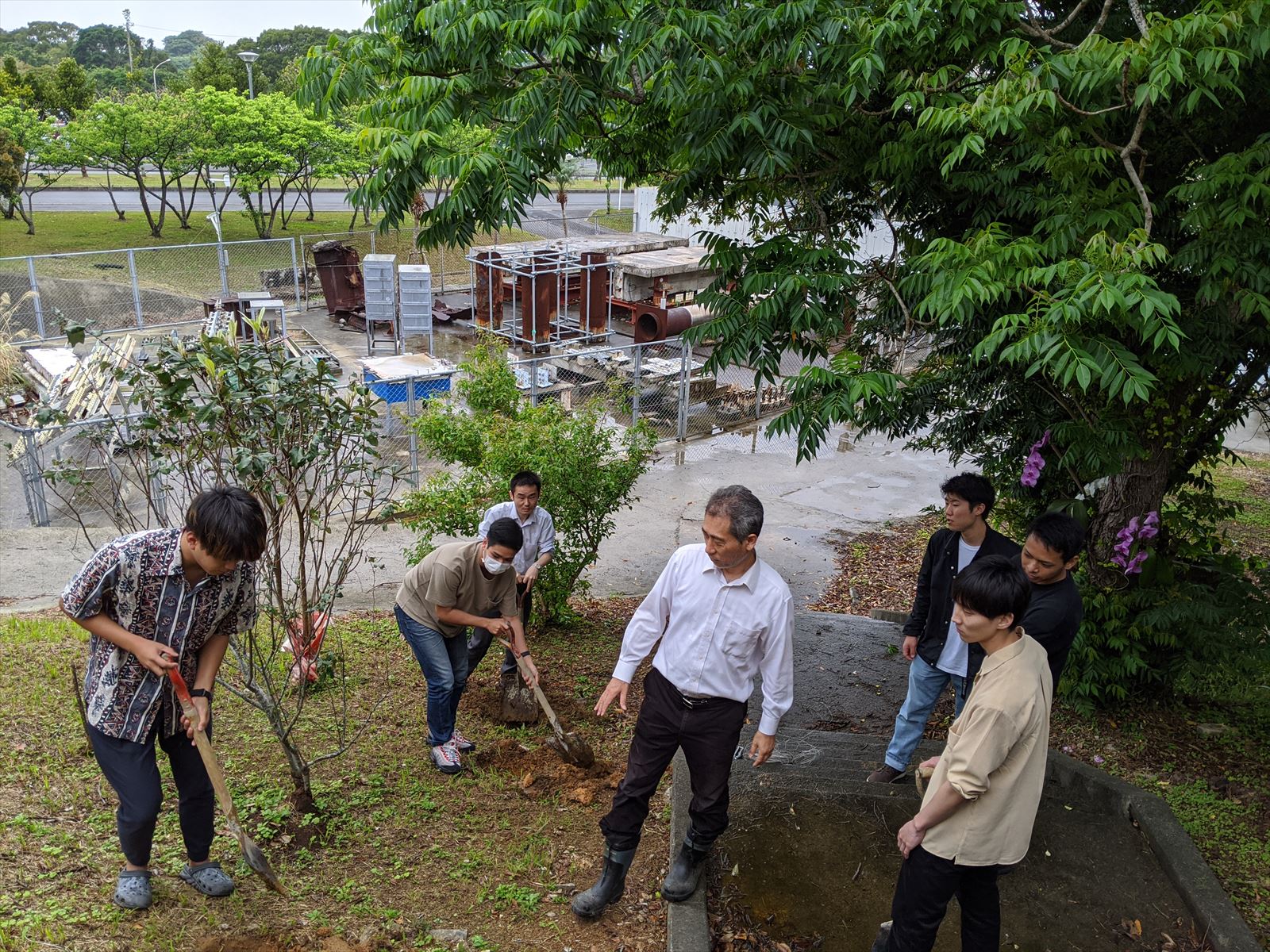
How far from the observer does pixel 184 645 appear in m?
3.47

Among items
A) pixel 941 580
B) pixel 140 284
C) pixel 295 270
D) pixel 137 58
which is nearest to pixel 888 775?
pixel 941 580

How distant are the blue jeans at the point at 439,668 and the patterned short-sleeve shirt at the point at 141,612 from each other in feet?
4.49

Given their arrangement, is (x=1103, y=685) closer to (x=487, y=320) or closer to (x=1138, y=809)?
(x=1138, y=809)

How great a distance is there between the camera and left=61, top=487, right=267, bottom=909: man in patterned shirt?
3.20 m

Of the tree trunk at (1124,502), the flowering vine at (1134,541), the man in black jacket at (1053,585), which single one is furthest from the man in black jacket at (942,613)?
the tree trunk at (1124,502)

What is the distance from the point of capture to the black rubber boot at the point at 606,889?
381cm

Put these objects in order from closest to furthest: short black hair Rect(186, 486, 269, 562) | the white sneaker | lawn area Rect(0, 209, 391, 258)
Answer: short black hair Rect(186, 486, 269, 562) < the white sneaker < lawn area Rect(0, 209, 391, 258)

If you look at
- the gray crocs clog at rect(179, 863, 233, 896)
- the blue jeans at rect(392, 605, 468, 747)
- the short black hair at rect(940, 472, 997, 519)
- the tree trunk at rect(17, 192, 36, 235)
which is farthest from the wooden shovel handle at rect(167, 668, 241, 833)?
the tree trunk at rect(17, 192, 36, 235)

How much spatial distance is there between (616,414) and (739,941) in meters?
11.8

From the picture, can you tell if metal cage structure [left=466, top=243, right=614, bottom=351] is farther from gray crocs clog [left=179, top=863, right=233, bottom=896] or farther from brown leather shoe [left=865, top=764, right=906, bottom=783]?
gray crocs clog [left=179, top=863, right=233, bottom=896]

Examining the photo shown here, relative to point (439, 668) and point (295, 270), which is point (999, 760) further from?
point (295, 270)

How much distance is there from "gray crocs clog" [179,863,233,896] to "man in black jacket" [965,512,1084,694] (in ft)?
10.7

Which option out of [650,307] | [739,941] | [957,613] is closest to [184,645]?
[739,941]

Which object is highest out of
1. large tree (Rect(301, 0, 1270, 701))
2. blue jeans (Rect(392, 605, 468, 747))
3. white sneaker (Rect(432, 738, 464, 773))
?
large tree (Rect(301, 0, 1270, 701))
